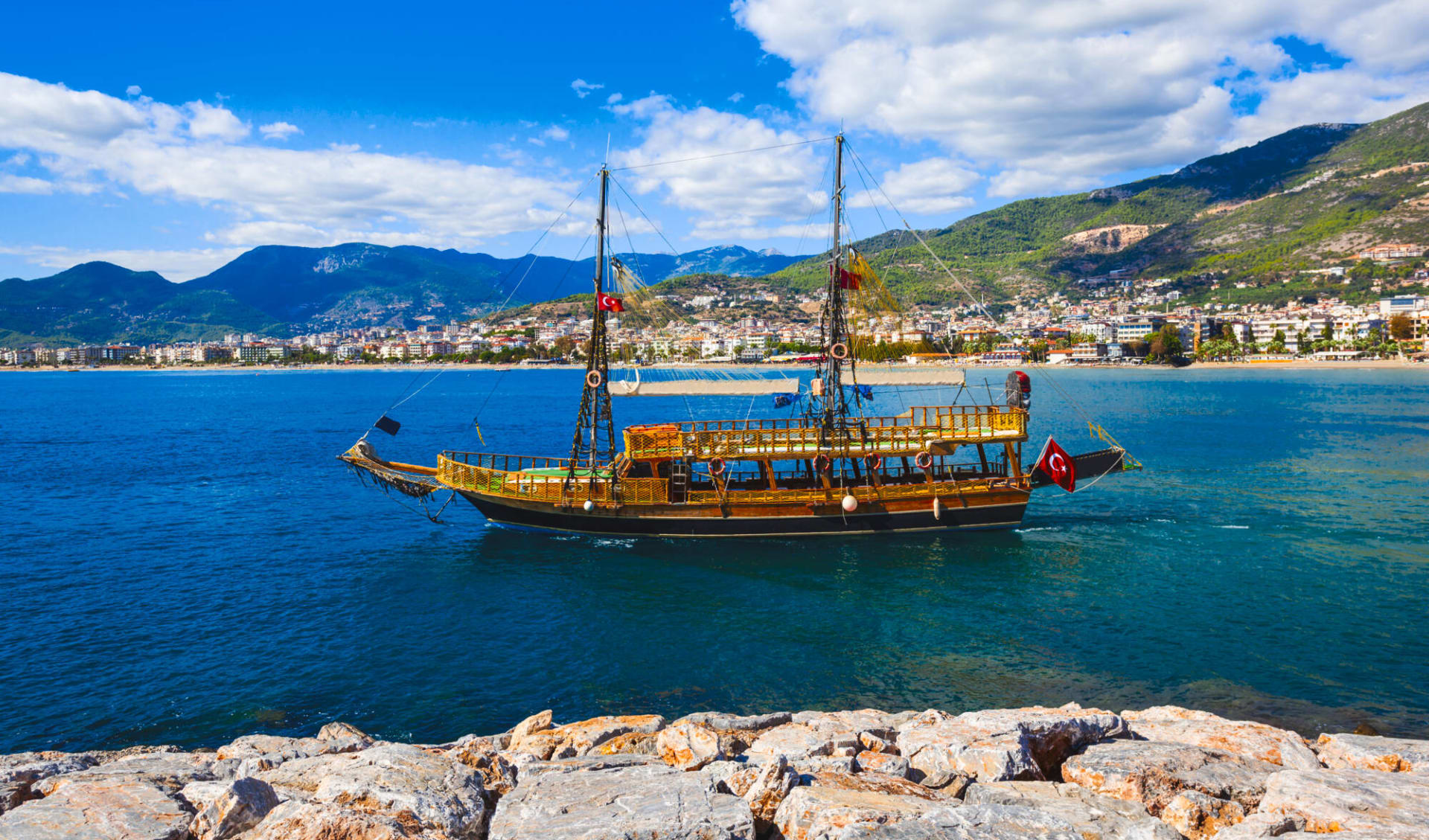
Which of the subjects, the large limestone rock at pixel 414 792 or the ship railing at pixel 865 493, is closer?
the large limestone rock at pixel 414 792

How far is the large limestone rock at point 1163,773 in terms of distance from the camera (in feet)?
30.6

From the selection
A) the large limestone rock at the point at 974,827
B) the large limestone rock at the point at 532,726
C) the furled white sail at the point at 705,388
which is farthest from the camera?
the furled white sail at the point at 705,388

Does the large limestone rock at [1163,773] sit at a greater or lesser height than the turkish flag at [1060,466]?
lesser

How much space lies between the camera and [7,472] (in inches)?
1955

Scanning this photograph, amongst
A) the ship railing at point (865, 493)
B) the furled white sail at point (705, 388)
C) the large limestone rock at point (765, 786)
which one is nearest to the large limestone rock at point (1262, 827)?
the large limestone rock at point (765, 786)

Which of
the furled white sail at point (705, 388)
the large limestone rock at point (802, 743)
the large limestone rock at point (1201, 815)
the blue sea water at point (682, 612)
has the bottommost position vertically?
the blue sea water at point (682, 612)

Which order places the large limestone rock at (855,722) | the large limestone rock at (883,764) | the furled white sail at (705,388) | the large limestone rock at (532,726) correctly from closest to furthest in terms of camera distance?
the large limestone rock at (883,764), the large limestone rock at (855,722), the large limestone rock at (532,726), the furled white sail at (705,388)

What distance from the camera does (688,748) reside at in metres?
10.6

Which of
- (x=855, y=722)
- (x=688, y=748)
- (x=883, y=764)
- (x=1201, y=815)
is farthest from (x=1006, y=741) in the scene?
(x=688, y=748)

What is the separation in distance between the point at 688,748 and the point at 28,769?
9.17 m

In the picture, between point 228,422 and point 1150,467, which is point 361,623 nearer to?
point 1150,467

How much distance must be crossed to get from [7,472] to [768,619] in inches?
2161

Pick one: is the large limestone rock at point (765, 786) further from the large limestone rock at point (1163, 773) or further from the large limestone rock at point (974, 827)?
the large limestone rock at point (1163, 773)

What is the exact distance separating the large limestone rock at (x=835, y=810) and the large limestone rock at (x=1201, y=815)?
2.60 metres
